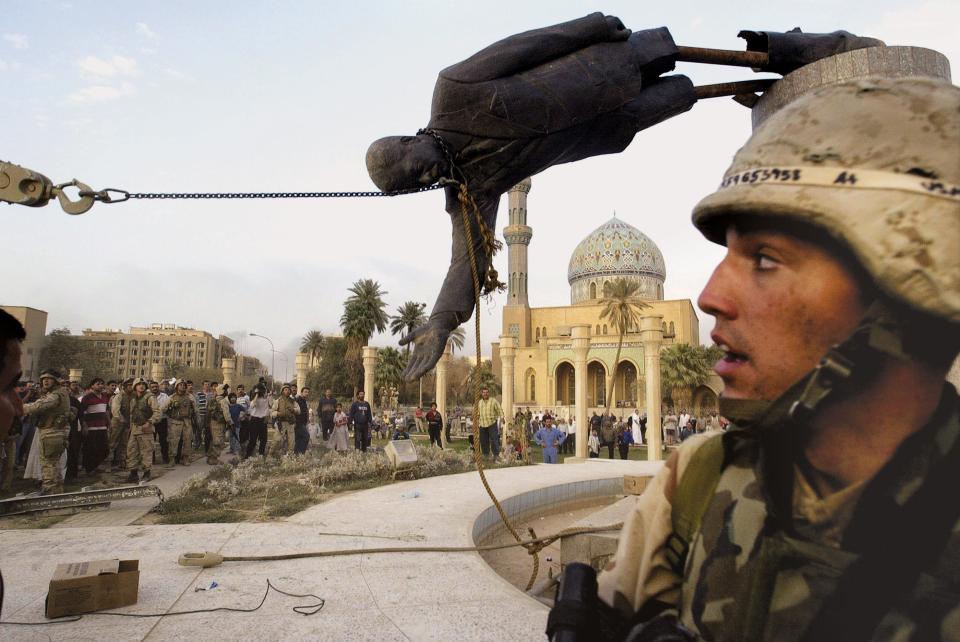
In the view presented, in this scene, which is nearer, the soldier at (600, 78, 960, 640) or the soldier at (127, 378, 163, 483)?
the soldier at (600, 78, 960, 640)

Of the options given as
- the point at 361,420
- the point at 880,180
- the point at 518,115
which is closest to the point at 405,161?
the point at 518,115

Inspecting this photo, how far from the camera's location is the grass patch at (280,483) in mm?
7406

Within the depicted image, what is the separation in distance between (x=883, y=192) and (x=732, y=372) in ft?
1.16

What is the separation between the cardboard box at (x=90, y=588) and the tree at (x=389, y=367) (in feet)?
129

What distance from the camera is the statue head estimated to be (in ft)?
8.73

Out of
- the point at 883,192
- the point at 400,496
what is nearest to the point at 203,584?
the point at 400,496

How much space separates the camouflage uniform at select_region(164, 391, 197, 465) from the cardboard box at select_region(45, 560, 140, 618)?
10.5 meters

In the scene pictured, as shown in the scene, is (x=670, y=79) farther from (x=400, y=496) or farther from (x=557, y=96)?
(x=400, y=496)

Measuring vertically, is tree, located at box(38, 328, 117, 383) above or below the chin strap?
above

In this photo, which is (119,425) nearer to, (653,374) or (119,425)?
(119,425)

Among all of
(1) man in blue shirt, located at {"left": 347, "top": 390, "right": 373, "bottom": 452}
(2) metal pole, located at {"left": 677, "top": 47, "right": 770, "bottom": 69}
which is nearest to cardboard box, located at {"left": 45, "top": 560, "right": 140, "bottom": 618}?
(2) metal pole, located at {"left": 677, "top": 47, "right": 770, "bottom": 69}

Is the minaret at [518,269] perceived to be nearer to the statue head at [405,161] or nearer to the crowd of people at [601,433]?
the crowd of people at [601,433]

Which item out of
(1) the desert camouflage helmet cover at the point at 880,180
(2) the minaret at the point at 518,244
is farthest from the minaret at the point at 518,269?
(1) the desert camouflage helmet cover at the point at 880,180

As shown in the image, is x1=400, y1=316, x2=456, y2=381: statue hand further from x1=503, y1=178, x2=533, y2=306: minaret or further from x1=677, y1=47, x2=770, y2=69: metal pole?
x1=503, y1=178, x2=533, y2=306: minaret
